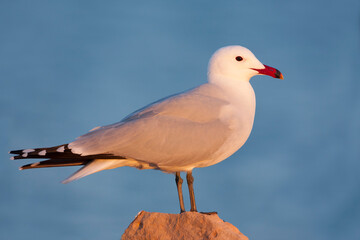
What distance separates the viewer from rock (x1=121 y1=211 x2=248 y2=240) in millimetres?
8320

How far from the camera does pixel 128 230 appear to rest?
8.77m

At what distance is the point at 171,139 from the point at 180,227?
1.28 metres

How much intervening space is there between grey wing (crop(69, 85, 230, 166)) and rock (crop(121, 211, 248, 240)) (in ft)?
2.67

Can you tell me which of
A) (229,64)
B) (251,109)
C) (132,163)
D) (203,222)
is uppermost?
(229,64)

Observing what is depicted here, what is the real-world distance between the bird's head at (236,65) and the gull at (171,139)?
1.10ft

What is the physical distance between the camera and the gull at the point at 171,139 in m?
8.55

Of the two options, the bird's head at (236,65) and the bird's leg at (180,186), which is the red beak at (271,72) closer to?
the bird's head at (236,65)

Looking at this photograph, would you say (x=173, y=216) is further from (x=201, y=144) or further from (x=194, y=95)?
(x=194, y=95)

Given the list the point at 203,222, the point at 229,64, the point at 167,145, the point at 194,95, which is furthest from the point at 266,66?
the point at 203,222

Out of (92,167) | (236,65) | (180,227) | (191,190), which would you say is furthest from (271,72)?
(92,167)

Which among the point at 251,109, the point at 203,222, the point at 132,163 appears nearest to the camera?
the point at 203,222

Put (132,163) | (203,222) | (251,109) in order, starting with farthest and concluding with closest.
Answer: (251,109), (132,163), (203,222)

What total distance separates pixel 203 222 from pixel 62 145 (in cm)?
230

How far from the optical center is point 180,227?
27.7 feet
